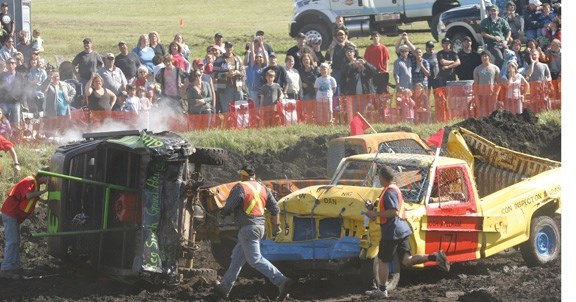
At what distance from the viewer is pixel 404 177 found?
15328 millimetres

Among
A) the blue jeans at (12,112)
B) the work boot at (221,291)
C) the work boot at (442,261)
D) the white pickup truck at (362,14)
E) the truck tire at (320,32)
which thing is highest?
the white pickup truck at (362,14)

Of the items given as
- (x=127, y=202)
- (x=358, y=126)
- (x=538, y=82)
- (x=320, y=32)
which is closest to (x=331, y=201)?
(x=127, y=202)

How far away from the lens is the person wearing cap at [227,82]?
23.6 m

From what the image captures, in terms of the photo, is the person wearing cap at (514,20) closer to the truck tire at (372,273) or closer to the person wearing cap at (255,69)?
the person wearing cap at (255,69)

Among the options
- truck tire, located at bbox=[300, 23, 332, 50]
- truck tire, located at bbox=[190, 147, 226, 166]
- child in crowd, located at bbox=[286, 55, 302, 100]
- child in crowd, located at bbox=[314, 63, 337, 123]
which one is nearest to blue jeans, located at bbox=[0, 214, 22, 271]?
truck tire, located at bbox=[190, 147, 226, 166]

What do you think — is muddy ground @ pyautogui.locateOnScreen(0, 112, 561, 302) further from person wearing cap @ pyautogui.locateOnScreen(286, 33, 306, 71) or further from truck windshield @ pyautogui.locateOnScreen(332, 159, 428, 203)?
person wearing cap @ pyautogui.locateOnScreen(286, 33, 306, 71)

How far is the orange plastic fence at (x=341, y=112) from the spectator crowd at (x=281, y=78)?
0.09 ft

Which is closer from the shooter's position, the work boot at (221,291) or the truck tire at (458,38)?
the work boot at (221,291)

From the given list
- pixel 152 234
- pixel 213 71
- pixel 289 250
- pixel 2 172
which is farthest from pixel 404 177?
pixel 213 71

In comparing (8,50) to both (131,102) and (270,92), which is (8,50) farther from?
(270,92)

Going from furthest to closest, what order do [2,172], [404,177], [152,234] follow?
[2,172] < [404,177] < [152,234]

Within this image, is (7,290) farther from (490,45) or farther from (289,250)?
(490,45)

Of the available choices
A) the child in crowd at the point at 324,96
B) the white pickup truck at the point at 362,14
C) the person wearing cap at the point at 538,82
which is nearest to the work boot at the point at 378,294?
the child in crowd at the point at 324,96
